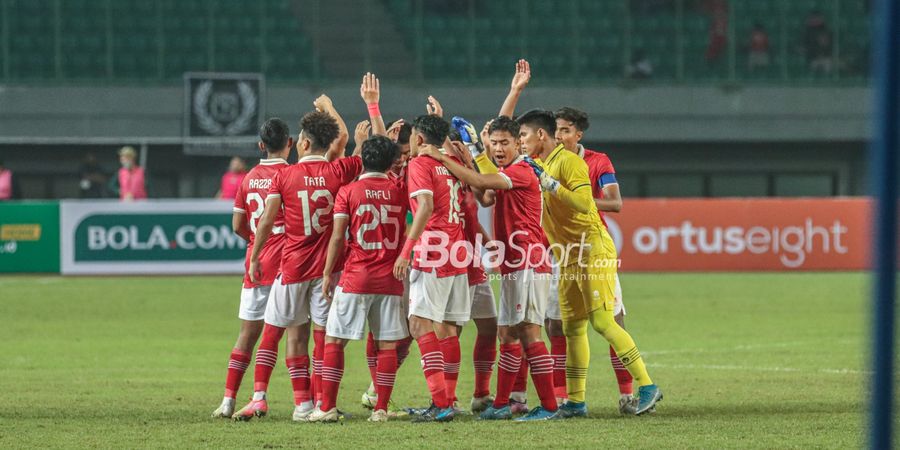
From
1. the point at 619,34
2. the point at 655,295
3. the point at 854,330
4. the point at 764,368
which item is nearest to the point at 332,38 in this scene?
the point at 619,34

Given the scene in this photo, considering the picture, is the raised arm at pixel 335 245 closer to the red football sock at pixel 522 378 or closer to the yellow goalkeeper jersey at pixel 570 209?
the yellow goalkeeper jersey at pixel 570 209

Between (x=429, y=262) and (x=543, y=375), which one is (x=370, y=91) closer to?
(x=429, y=262)

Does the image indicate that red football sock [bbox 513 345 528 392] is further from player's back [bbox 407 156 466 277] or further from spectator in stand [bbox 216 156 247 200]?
spectator in stand [bbox 216 156 247 200]

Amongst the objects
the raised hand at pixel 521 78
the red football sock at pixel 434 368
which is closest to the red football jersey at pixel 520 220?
the red football sock at pixel 434 368

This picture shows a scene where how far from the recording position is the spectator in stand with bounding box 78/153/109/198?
1026 inches

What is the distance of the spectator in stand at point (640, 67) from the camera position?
30.6 m

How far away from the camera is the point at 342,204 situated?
798 cm

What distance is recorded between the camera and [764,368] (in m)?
11.3

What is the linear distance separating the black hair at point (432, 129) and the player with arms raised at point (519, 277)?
98mm

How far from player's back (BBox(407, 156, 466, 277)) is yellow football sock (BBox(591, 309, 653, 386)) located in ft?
3.17

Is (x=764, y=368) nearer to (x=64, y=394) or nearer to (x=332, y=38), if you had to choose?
(x=64, y=394)

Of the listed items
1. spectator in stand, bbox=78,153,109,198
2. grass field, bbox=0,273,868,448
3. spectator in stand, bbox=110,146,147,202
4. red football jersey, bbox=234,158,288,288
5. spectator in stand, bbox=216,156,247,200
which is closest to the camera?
grass field, bbox=0,273,868,448

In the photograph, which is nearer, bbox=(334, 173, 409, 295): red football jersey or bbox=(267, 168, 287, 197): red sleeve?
bbox=(334, 173, 409, 295): red football jersey

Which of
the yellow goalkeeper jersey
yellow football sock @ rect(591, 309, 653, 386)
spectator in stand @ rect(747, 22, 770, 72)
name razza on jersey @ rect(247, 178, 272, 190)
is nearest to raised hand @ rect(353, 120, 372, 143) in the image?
name razza on jersey @ rect(247, 178, 272, 190)
